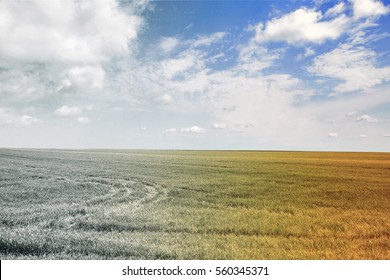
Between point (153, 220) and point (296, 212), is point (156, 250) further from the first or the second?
point (296, 212)

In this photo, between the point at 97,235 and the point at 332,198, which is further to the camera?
the point at 332,198

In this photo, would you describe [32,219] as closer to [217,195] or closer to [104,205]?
[104,205]

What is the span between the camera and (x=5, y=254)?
11.9 meters

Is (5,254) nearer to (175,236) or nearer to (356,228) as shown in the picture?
(175,236)

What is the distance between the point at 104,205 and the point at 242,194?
9221mm

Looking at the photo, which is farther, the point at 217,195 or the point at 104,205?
the point at 217,195

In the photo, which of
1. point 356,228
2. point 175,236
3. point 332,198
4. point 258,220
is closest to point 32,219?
point 175,236

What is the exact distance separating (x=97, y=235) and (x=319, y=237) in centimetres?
868

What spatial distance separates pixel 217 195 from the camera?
75.8 ft
